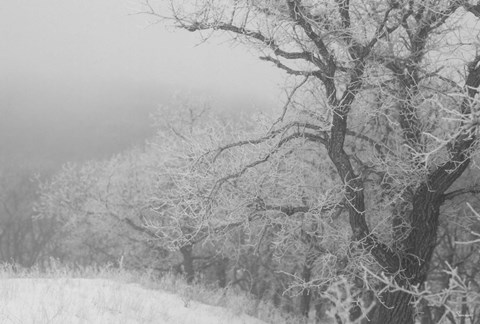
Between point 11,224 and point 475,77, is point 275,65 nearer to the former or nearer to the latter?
point 475,77

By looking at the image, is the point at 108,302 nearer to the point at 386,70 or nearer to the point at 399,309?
the point at 399,309

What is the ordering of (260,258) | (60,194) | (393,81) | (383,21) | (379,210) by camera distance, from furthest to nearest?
(60,194)
(260,258)
(379,210)
(393,81)
(383,21)

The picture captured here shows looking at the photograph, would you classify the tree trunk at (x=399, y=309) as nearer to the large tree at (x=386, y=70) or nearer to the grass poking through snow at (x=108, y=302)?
the large tree at (x=386, y=70)

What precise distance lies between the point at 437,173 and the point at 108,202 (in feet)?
61.4

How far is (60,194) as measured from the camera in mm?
28484

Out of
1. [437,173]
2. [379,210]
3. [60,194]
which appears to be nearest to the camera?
[437,173]

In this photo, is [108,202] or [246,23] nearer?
[246,23]

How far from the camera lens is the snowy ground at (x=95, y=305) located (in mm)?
6328

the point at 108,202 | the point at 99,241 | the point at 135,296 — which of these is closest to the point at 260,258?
the point at 108,202

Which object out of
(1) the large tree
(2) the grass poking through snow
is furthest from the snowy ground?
(1) the large tree

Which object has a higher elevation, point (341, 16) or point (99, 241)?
point (341, 16)

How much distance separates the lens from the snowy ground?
6.33m

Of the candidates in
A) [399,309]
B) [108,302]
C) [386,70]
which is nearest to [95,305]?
[108,302]

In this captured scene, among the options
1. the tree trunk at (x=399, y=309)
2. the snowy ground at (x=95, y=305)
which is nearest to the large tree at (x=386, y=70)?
the tree trunk at (x=399, y=309)
